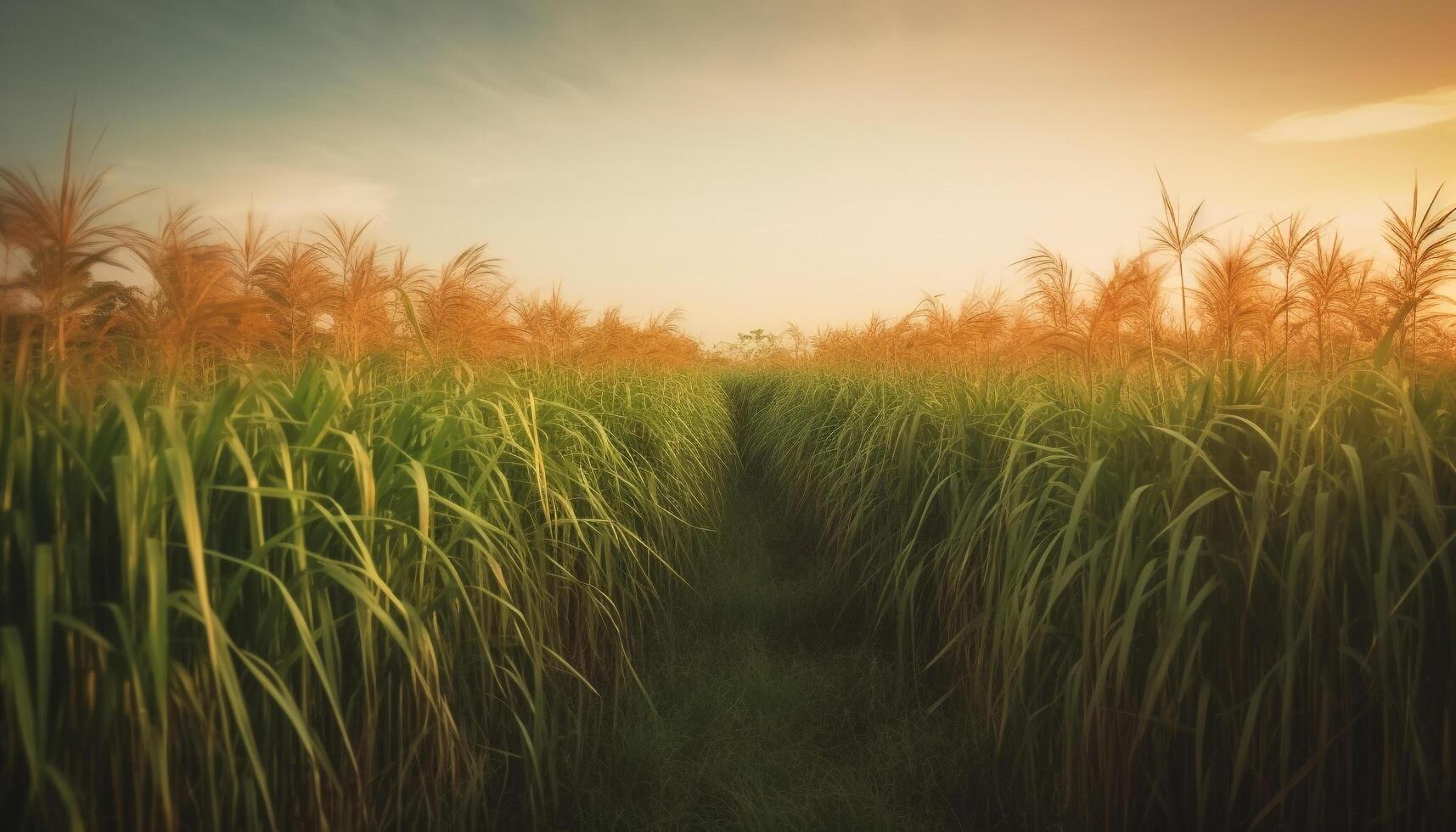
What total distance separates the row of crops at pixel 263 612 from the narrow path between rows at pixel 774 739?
0.30 metres

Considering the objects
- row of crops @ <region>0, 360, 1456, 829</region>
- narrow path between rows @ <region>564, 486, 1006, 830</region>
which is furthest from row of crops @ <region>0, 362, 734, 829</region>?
narrow path between rows @ <region>564, 486, 1006, 830</region>

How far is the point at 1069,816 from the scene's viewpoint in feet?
5.60

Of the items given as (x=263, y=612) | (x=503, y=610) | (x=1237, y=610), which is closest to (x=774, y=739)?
(x=503, y=610)

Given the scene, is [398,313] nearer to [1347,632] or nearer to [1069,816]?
[1069,816]

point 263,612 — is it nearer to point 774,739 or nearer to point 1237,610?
point 774,739

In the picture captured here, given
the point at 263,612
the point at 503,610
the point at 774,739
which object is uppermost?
the point at 263,612

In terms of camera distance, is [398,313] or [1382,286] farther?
[398,313]

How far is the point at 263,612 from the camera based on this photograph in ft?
3.92

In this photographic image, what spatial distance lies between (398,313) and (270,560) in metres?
2.24

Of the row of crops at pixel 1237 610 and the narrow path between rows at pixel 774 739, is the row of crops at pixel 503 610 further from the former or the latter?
the narrow path between rows at pixel 774 739

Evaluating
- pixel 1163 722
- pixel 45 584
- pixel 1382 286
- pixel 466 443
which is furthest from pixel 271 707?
pixel 1382 286

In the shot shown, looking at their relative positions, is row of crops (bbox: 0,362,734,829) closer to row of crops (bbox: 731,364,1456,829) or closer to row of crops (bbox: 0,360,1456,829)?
row of crops (bbox: 0,360,1456,829)

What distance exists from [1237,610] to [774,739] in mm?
1522

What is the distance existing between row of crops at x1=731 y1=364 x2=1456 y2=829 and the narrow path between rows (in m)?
0.29
